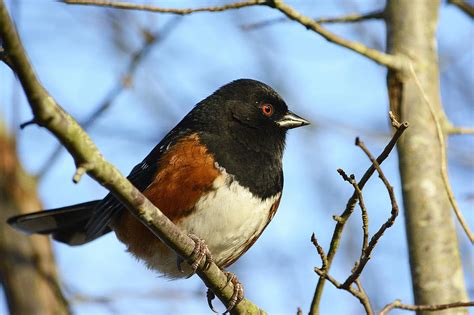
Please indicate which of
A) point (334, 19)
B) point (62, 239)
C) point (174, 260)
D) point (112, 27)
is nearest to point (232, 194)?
point (174, 260)

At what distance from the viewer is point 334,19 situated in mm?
3920

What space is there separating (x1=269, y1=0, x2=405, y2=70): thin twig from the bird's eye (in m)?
0.73

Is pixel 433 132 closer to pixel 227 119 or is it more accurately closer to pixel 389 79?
pixel 389 79

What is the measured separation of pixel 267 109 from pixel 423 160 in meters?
1.01

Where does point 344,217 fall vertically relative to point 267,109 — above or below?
below

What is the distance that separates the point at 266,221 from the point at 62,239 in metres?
1.68

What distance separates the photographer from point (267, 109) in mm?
4172

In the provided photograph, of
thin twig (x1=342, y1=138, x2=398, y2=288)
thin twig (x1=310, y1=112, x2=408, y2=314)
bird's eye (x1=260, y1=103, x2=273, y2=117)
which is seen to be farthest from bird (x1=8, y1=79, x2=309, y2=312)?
thin twig (x1=342, y1=138, x2=398, y2=288)

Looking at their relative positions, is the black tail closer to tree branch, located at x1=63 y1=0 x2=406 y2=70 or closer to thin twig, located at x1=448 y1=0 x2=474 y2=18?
tree branch, located at x1=63 y1=0 x2=406 y2=70

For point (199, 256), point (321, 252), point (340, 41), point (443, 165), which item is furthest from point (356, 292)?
point (340, 41)

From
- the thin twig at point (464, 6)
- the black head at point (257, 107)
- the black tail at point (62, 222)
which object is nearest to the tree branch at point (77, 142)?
the black head at point (257, 107)

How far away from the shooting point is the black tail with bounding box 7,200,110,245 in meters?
4.61

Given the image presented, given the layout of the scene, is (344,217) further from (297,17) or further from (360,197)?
(297,17)

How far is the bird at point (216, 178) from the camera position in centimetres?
348
